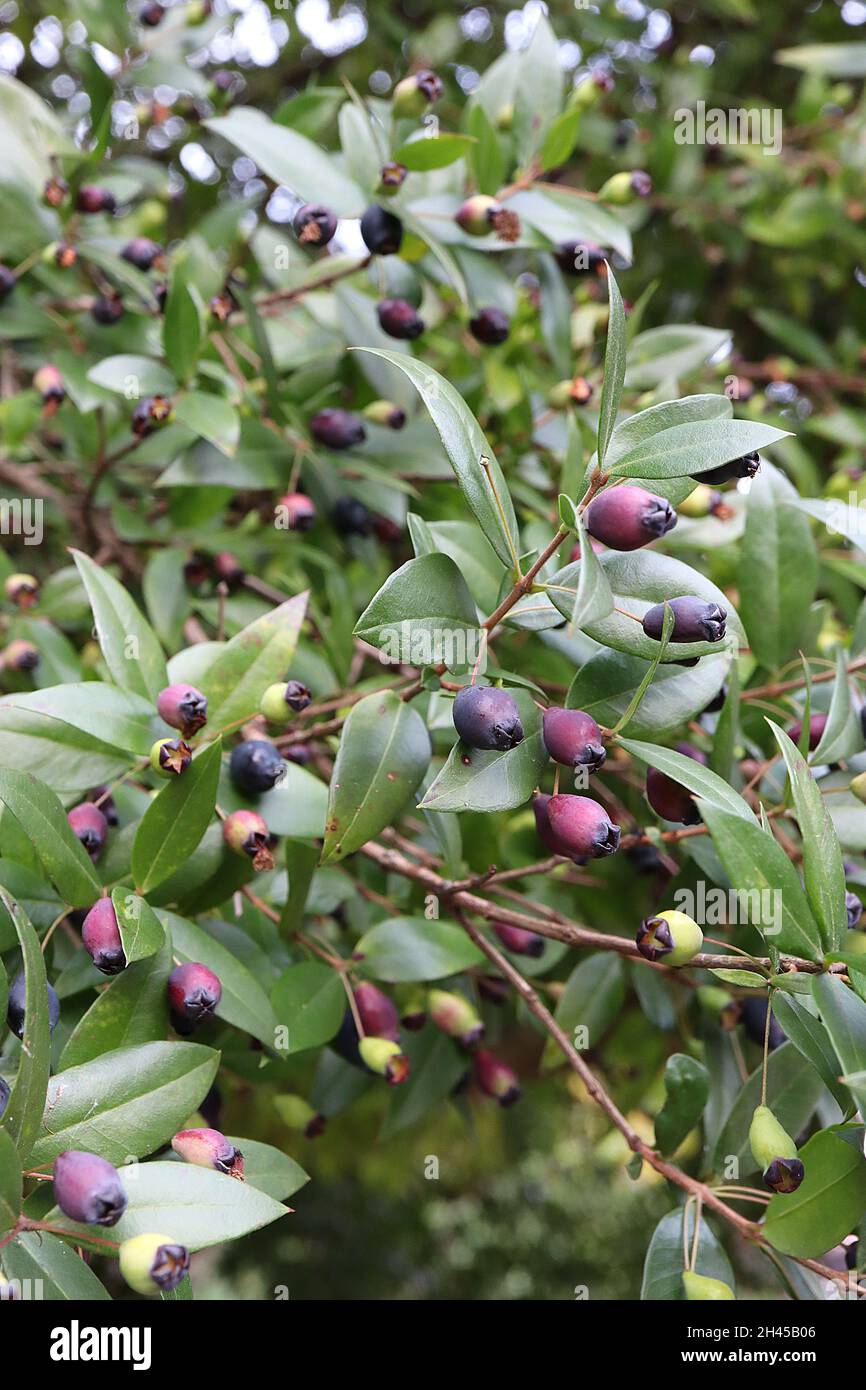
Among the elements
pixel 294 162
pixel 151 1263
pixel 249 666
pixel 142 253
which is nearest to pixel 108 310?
pixel 142 253

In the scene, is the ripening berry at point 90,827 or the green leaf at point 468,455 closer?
the green leaf at point 468,455

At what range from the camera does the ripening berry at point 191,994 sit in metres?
0.73

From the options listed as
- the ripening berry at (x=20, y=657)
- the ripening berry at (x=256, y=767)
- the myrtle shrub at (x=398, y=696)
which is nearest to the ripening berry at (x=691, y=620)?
the myrtle shrub at (x=398, y=696)

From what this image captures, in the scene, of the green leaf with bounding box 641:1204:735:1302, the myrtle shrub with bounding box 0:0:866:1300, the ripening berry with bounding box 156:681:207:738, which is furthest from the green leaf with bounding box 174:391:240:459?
the green leaf with bounding box 641:1204:735:1302

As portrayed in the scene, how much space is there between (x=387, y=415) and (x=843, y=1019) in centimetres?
85

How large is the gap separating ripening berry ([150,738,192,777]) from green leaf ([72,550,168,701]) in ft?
0.38

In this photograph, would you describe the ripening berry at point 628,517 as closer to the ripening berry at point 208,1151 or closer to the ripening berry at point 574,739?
the ripening berry at point 574,739

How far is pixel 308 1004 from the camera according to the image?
884 millimetres

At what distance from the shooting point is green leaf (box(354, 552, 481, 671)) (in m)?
0.69

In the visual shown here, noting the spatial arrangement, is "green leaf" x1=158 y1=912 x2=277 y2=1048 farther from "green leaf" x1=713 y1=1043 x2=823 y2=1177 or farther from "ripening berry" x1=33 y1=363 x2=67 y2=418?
"ripening berry" x1=33 y1=363 x2=67 y2=418

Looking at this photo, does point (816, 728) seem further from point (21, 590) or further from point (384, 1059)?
point (21, 590)

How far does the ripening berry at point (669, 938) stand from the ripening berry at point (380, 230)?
2.50 feet
